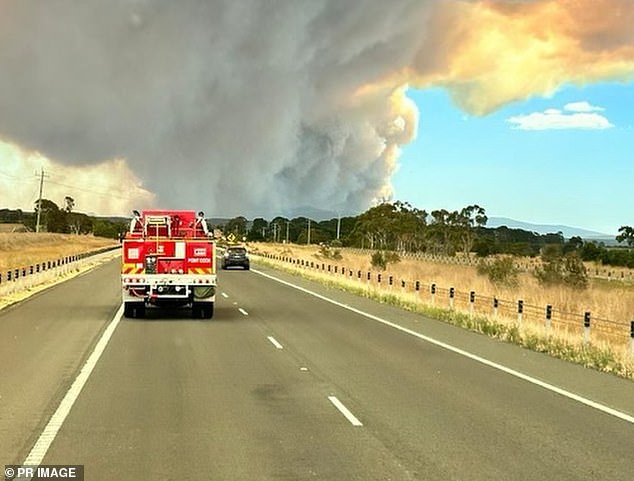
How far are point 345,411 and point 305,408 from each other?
1.76 feet

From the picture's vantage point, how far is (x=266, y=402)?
35.7ft

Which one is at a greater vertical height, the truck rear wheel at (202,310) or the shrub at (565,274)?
the shrub at (565,274)

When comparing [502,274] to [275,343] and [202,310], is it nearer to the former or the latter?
[202,310]

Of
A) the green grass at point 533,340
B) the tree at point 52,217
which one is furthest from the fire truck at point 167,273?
the tree at point 52,217

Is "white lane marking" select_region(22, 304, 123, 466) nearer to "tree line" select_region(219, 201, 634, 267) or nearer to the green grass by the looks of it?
the green grass

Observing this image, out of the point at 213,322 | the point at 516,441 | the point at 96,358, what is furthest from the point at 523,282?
the point at 516,441

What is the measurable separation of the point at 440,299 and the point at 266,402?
23531mm

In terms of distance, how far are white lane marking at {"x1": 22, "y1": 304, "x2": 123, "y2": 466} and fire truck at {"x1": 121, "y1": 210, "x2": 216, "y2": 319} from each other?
557 centimetres

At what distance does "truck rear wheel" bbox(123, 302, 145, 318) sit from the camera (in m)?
23.6

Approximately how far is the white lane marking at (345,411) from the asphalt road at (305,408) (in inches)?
2.5

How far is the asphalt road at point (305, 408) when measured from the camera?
7672mm

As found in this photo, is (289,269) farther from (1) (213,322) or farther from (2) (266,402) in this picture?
(2) (266,402)

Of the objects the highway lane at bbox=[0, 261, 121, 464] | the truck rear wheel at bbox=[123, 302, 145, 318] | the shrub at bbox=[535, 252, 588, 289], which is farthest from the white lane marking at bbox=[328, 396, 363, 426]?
the shrub at bbox=[535, 252, 588, 289]

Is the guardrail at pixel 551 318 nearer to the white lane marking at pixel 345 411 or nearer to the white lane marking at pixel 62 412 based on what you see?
the white lane marking at pixel 345 411
